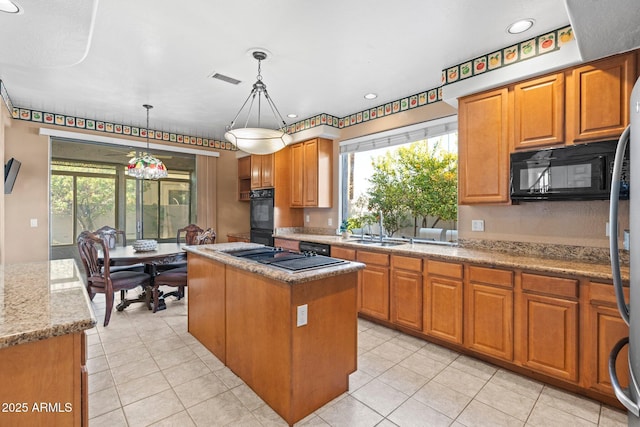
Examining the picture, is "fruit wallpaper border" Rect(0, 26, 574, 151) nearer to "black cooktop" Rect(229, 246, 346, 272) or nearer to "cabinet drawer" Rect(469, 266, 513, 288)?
"cabinet drawer" Rect(469, 266, 513, 288)

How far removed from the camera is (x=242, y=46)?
263 centimetres

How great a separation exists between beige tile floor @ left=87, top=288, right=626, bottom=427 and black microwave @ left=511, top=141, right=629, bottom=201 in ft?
4.68

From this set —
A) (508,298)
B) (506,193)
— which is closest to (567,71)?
(506,193)

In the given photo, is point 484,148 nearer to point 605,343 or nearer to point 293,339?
point 605,343

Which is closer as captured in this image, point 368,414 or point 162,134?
point 368,414

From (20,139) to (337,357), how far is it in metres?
5.09

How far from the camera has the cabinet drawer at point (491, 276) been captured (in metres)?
2.34

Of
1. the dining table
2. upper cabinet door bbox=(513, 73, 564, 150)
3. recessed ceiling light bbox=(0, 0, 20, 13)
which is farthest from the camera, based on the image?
the dining table

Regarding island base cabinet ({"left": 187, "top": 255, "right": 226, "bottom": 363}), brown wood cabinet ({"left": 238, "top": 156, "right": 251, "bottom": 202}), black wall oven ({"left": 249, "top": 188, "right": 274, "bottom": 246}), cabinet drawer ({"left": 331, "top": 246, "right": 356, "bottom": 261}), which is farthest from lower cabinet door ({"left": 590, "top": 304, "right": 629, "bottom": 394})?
brown wood cabinet ({"left": 238, "top": 156, "right": 251, "bottom": 202})

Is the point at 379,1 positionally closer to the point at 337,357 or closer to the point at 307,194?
the point at 337,357

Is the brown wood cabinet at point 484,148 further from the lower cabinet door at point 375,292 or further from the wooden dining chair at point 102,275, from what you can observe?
the wooden dining chair at point 102,275

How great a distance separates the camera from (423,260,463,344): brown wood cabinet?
262 cm

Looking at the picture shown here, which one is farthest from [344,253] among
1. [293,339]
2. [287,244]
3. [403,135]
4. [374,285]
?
[293,339]

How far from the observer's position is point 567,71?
2359 mm
